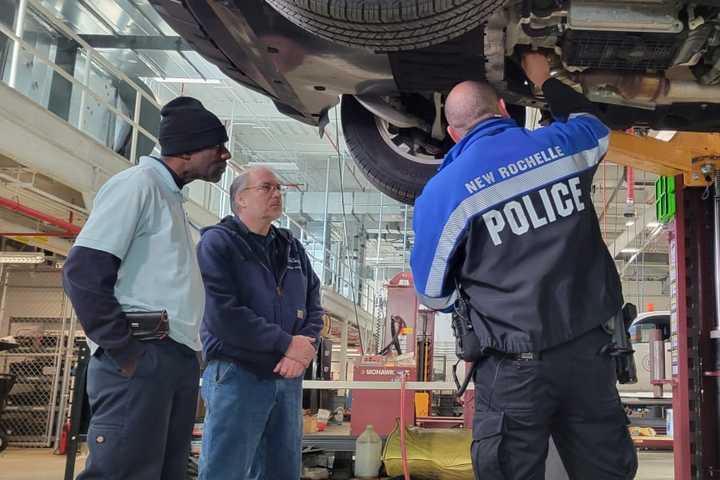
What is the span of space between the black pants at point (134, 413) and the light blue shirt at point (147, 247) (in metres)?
0.09

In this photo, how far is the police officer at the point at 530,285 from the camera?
5.36ft

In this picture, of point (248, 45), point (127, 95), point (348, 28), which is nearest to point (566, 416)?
point (348, 28)

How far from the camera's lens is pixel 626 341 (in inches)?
68.7

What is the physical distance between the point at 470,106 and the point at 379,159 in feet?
3.26

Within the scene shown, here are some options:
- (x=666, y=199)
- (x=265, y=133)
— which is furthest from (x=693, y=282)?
(x=265, y=133)

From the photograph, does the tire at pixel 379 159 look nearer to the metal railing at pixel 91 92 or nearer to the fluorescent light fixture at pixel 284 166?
the metal railing at pixel 91 92

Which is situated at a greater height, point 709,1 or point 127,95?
point 127,95

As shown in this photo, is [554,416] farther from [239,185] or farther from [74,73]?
[74,73]

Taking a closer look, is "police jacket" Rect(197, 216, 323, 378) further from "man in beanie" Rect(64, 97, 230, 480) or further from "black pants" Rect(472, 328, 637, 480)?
"black pants" Rect(472, 328, 637, 480)

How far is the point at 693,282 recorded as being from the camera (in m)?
3.26

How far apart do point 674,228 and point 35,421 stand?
9.28m

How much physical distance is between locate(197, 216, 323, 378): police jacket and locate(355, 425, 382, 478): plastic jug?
2.39 m

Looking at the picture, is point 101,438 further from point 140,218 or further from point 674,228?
point 674,228

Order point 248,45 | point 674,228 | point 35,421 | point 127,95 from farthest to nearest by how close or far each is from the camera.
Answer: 1. point 35,421
2. point 127,95
3. point 674,228
4. point 248,45
